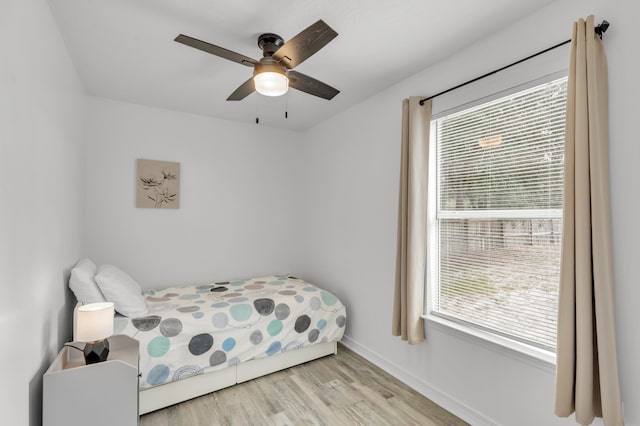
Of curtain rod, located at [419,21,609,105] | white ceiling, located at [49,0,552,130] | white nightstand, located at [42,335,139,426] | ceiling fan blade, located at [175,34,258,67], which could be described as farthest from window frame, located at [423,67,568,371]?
white nightstand, located at [42,335,139,426]

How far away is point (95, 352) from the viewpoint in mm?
1813

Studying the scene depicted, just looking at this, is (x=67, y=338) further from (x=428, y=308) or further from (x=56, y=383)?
(x=428, y=308)

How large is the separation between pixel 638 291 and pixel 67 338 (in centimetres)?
343

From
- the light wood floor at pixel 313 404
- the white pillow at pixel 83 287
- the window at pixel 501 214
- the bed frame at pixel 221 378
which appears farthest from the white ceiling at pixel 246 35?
the light wood floor at pixel 313 404

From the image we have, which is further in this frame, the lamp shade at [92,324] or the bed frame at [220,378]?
the bed frame at [220,378]

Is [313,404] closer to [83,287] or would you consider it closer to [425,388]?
[425,388]

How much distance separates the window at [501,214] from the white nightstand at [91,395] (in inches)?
81.7

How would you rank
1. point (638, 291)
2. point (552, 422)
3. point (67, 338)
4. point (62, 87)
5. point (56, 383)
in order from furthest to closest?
point (67, 338) → point (62, 87) → point (552, 422) → point (56, 383) → point (638, 291)

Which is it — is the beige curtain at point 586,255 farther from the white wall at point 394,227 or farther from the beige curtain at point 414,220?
the beige curtain at point 414,220

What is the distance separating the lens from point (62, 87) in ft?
7.08

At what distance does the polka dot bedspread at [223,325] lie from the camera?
2.31 m

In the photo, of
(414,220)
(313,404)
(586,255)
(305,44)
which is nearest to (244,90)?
(305,44)

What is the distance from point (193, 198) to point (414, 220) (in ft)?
8.17

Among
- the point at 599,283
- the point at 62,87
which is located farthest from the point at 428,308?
the point at 62,87
